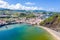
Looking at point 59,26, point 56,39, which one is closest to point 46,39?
point 56,39

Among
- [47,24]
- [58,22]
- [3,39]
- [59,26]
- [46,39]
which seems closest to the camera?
[46,39]

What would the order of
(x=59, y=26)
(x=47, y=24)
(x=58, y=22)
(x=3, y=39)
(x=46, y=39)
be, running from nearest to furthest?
(x=46, y=39) < (x=3, y=39) < (x=59, y=26) < (x=58, y=22) < (x=47, y=24)

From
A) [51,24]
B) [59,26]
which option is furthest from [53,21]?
[59,26]

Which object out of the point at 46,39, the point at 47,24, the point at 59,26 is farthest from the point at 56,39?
the point at 47,24

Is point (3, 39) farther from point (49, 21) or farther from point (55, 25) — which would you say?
point (49, 21)

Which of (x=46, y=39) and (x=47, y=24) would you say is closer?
(x=46, y=39)

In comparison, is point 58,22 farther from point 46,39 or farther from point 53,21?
point 46,39

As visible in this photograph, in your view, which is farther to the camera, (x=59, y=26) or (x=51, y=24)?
(x=51, y=24)

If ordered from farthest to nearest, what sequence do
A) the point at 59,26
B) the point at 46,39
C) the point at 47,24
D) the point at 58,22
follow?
the point at 47,24 < the point at 58,22 < the point at 59,26 < the point at 46,39
